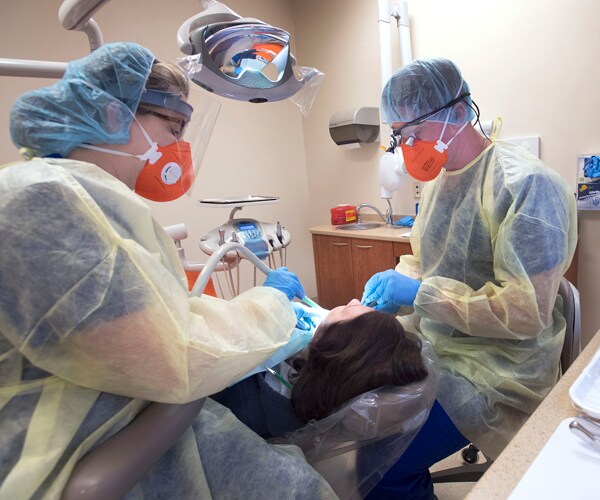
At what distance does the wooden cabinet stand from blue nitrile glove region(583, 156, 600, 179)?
38.8 inches

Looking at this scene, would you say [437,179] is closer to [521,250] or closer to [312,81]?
[521,250]

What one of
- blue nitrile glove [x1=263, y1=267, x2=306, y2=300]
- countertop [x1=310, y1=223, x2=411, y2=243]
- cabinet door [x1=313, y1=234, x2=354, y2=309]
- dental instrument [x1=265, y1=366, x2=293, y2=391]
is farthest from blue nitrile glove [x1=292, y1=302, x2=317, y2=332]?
cabinet door [x1=313, y1=234, x2=354, y2=309]

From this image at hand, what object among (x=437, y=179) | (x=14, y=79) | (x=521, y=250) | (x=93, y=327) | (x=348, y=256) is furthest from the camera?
(x=348, y=256)

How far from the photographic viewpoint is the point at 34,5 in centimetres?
228

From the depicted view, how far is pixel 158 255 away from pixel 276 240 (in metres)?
1.62

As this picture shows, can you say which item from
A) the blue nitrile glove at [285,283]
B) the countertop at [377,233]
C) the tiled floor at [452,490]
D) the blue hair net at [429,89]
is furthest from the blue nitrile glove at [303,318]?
the countertop at [377,233]

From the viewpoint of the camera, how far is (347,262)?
2838 mm

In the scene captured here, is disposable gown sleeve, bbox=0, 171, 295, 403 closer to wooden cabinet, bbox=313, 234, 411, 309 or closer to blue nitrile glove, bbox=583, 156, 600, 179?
wooden cabinet, bbox=313, 234, 411, 309

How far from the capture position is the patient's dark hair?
932mm

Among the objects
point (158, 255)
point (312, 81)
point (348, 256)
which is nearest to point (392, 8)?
point (348, 256)

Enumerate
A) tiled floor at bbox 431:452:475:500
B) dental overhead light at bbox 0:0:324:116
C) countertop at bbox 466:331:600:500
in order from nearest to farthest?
countertop at bbox 466:331:600:500 → dental overhead light at bbox 0:0:324:116 → tiled floor at bbox 431:452:475:500

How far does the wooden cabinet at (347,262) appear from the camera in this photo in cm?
254

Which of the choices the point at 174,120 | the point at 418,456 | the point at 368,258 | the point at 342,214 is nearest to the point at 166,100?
the point at 174,120

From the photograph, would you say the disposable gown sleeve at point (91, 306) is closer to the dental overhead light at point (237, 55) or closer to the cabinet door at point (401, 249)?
the dental overhead light at point (237, 55)
